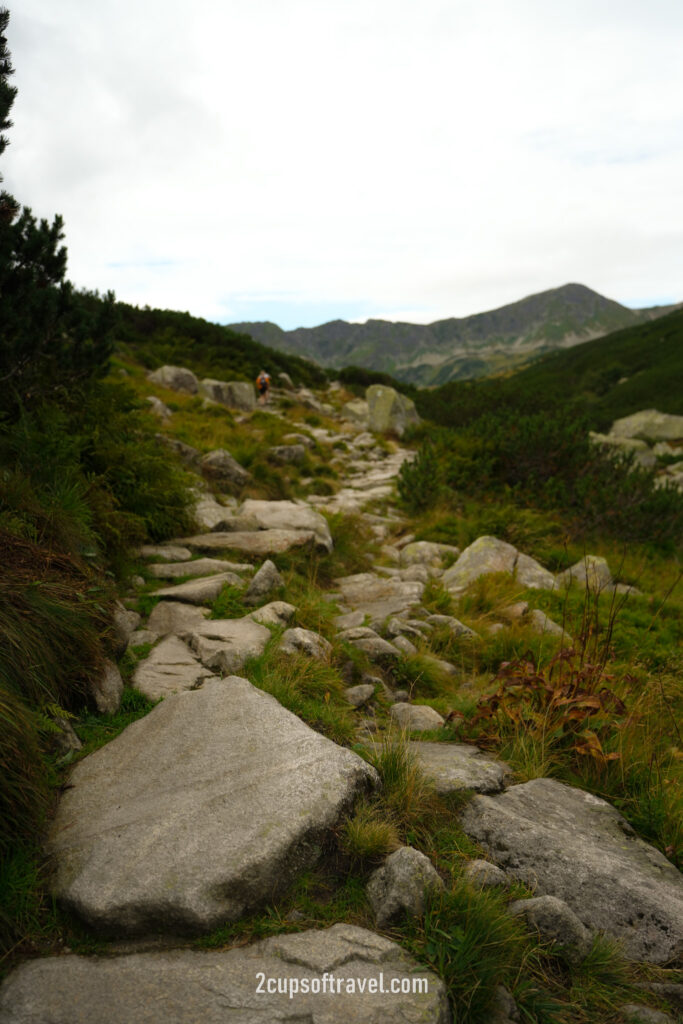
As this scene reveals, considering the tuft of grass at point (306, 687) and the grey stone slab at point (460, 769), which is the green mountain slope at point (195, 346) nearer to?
the tuft of grass at point (306, 687)

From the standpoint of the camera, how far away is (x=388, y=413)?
22312 mm

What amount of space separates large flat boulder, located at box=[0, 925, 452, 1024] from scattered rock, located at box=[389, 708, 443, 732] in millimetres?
1827

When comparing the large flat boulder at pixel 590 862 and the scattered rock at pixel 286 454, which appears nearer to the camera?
the large flat boulder at pixel 590 862

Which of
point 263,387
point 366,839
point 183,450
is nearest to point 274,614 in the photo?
point 366,839

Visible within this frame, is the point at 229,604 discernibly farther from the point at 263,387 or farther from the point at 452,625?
the point at 263,387

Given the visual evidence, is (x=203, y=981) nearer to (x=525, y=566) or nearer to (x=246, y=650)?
(x=246, y=650)

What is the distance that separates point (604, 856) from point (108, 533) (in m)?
4.61

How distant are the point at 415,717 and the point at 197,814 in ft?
6.27

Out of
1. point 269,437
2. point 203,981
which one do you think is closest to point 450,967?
point 203,981

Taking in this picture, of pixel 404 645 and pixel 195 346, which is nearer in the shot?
pixel 404 645

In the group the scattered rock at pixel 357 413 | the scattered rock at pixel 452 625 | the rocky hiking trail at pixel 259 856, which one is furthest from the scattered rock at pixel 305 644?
the scattered rock at pixel 357 413

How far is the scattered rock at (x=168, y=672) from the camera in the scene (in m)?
3.71

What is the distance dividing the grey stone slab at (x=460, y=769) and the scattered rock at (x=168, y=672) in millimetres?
1648

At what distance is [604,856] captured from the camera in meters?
2.68
